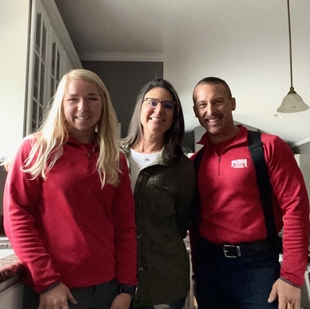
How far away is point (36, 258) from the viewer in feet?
3.10

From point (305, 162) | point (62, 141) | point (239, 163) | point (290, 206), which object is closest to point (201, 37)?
point (239, 163)

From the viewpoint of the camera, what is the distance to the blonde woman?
96cm

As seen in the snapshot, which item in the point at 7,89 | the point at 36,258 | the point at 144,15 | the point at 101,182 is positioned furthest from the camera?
the point at 144,15

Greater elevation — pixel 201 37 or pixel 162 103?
pixel 201 37

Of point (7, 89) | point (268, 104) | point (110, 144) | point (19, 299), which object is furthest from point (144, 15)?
point (268, 104)

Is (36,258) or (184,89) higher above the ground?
(184,89)

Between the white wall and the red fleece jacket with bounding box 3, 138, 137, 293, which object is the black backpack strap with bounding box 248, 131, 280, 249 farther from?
the white wall

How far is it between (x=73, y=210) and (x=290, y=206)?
717 millimetres

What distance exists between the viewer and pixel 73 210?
1.02 meters

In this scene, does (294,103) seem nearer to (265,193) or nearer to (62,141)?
(265,193)

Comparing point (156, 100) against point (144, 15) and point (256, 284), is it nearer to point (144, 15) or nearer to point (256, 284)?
point (256, 284)

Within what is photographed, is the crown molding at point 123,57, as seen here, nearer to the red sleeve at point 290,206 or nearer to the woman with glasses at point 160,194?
the woman with glasses at point 160,194

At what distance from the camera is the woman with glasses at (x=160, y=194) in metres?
1.28

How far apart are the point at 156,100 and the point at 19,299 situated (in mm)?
834
